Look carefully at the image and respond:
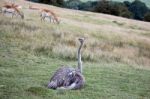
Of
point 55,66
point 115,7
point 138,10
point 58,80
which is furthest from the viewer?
point 138,10

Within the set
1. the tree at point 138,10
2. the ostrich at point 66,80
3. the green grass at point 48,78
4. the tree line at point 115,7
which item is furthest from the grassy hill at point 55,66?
the tree at point 138,10

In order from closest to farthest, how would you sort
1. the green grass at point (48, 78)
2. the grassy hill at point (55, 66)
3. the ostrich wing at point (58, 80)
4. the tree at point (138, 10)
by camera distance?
the green grass at point (48, 78) → the grassy hill at point (55, 66) → the ostrich wing at point (58, 80) → the tree at point (138, 10)

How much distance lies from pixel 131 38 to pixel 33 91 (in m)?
21.3

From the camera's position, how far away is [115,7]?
71.2 meters

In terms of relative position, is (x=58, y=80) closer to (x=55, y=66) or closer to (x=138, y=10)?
(x=55, y=66)

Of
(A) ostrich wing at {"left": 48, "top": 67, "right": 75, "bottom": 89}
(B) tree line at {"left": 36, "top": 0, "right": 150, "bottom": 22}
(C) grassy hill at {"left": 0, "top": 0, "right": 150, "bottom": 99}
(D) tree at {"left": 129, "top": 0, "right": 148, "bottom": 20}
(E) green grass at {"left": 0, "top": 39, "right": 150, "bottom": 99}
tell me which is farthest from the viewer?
(D) tree at {"left": 129, "top": 0, "right": 148, "bottom": 20}

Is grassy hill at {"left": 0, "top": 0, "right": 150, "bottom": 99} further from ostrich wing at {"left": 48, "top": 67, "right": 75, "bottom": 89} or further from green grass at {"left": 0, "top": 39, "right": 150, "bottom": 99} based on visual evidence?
ostrich wing at {"left": 48, "top": 67, "right": 75, "bottom": 89}

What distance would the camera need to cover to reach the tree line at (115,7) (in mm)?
70625

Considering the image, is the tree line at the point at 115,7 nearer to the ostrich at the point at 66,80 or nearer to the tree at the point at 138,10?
the tree at the point at 138,10

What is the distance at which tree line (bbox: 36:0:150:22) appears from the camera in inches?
2781

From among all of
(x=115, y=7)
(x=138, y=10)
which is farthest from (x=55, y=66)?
(x=138, y=10)

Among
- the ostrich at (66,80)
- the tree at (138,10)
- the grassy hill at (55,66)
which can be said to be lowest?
the tree at (138,10)

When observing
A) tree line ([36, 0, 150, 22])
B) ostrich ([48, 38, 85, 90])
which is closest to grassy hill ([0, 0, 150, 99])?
ostrich ([48, 38, 85, 90])

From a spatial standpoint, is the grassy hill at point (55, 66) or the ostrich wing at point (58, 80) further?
the ostrich wing at point (58, 80)
